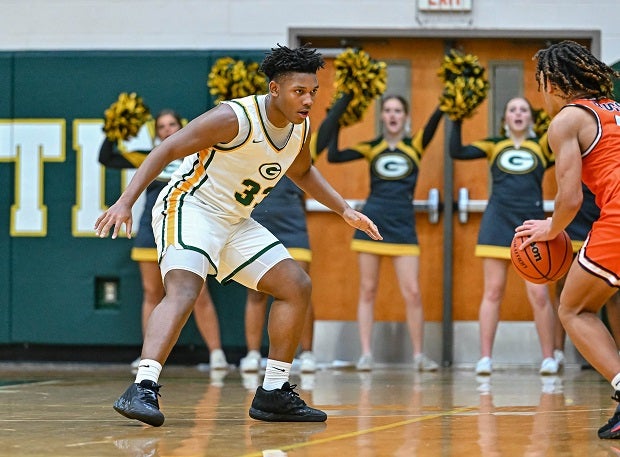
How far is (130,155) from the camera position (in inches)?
357

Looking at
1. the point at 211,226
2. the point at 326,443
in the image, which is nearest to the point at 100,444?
the point at 326,443

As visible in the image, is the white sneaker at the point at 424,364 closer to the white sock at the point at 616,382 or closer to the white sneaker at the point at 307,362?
the white sneaker at the point at 307,362

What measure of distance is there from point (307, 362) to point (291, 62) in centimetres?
400

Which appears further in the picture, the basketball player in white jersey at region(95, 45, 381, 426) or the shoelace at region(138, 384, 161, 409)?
the basketball player in white jersey at region(95, 45, 381, 426)

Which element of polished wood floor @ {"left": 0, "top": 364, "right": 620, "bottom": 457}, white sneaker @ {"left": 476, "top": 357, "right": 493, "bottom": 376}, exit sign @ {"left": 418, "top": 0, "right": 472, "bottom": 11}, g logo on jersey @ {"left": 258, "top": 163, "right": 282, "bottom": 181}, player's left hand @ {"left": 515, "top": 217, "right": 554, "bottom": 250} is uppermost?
exit sign @ {"left": 418, "top": 0, "right": 472, "bottom": 11}

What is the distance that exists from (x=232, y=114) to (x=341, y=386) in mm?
2759

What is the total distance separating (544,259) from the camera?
484cm

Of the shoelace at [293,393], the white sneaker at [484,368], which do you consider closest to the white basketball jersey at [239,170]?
the shoelace at [293,393]

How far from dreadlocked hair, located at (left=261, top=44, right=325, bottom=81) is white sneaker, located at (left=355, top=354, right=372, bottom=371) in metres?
4.14

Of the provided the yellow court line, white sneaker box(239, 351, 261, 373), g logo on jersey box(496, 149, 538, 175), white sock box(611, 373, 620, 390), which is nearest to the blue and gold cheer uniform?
g logo on jersey box(496, 149, 538, 175)

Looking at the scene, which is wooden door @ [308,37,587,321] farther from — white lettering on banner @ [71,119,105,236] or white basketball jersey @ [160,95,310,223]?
white basketball jersey @ [160,95,310,223]

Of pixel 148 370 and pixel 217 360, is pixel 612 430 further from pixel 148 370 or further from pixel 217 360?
pixel 217 360

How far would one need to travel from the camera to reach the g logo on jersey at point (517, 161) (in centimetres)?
856

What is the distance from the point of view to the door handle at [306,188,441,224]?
31.1 feet
